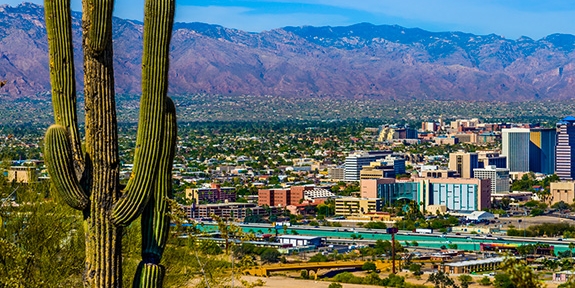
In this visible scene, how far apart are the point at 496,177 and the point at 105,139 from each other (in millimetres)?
106164

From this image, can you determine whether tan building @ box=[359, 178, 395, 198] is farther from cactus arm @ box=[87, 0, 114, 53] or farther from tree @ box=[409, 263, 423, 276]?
cactus arm @ box=[87, 0, 114, 53]

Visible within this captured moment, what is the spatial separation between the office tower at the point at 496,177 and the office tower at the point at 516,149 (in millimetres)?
24957

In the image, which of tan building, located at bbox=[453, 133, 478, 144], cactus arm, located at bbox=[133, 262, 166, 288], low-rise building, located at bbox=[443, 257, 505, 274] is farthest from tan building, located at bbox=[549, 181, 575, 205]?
cactus arm, located at bbox=[133, 262, 166, 288]

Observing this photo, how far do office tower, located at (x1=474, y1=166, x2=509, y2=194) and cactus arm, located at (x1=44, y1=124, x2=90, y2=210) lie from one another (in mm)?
105671

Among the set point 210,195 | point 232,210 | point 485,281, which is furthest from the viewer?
point 210,195

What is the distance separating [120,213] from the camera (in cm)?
1289

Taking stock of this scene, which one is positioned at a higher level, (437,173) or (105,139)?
(105,139)

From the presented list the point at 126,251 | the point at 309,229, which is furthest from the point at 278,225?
the point at 126,251

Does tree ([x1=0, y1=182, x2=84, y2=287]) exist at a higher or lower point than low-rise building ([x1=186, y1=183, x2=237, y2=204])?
higher

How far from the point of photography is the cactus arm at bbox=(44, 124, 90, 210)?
40.9ft

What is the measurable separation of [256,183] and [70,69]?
106515 mm

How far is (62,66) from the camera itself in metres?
12.8

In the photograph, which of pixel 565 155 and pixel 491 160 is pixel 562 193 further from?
pixel 565 155

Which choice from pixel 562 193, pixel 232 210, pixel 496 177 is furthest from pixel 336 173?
pixel 232 210
